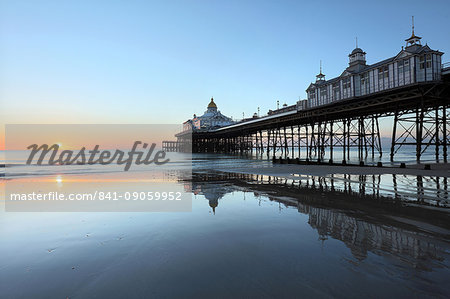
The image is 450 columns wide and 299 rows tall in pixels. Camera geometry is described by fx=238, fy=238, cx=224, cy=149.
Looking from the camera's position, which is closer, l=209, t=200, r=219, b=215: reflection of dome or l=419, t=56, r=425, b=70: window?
l=209, t=200, r=219, b=215: reflection of dome

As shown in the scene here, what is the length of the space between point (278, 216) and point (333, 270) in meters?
3.21

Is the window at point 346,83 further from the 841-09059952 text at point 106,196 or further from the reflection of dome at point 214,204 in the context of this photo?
the reflection of dome at point 214,204

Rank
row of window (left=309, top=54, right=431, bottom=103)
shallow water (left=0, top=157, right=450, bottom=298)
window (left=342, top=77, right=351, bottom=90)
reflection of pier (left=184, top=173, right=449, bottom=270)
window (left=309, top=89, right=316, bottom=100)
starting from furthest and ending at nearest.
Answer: window (left=309, top=89, right=316, bottom=100)
window (left=342, top=77, right=351, bottom=90)
row of window (left=309, top=54, right=431, bottom=103)
reflection of pier (left=184, top=173, right=449, bottom=270)
shallow water (left=0, top=157, right=450, bottom=298)

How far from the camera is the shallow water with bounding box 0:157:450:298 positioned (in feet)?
10.7

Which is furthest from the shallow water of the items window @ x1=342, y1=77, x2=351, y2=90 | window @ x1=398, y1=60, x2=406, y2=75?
window @ x1=342, y1=77, x2=351, y2=90

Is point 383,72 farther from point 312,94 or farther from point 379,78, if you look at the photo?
point 312,94

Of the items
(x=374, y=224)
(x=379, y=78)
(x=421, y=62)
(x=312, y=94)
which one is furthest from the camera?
(x=312, y=94)

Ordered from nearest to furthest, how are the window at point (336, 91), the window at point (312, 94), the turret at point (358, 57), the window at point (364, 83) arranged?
the window at point (364, 83) < the turret at point (358, 57) < the window at point (336, 91) < the window at point (312, 94)

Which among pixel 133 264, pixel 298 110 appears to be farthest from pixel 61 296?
pixel 298 110

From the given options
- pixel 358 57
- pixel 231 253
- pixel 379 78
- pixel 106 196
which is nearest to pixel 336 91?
pixel 358 57

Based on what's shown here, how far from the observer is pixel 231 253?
4410 millimetres

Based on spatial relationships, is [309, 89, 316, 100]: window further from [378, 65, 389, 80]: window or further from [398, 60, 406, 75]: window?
[398, 60, 406, 75]: window

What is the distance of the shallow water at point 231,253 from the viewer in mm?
3254

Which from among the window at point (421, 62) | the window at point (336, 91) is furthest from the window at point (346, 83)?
the window at point (421, 62)
